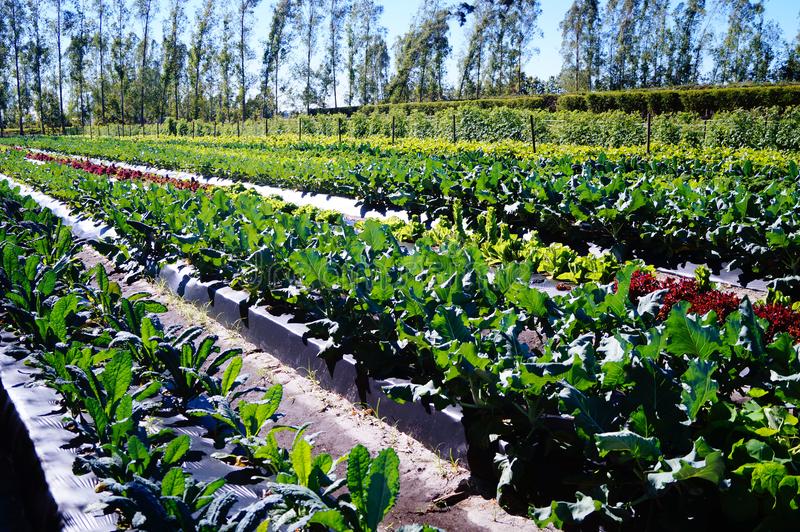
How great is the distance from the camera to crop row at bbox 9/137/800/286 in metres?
5.67

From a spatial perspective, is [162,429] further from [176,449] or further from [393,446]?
A: [393,446]

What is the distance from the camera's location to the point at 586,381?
2295mm

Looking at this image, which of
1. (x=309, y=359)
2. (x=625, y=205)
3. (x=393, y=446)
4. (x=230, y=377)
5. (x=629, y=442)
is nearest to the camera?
(x=629, y=442)

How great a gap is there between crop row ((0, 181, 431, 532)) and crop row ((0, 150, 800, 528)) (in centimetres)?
66

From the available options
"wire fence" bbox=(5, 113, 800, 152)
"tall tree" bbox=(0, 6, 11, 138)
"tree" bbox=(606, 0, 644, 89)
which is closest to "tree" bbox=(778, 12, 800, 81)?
"tree" bbox=(606, 0, 644, 89)

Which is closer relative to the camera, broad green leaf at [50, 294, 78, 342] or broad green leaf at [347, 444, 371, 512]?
broad green leaf at [347, 444, 371, 512]

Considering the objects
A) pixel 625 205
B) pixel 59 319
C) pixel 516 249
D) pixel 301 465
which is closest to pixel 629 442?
pixel 301 465

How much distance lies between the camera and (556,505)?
6.71 ft

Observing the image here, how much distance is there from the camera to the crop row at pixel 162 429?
1.85 metres

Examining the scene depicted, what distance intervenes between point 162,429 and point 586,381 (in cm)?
168

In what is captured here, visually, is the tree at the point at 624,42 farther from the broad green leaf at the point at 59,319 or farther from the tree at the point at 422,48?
the broad green leaf at the point at 59,319

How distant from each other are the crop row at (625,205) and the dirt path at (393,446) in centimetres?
363

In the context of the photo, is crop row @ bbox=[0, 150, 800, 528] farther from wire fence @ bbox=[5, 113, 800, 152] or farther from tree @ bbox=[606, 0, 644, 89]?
tree @ bbox=[606, 0, 644, 89]

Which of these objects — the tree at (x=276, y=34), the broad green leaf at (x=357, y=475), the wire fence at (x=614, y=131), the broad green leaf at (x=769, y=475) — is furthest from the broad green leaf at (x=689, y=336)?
the tree at (x=276, y=34)
